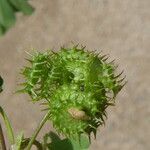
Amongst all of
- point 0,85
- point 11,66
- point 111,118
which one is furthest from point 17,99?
point 0,85

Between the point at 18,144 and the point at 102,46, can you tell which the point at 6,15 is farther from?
the point at 102,46

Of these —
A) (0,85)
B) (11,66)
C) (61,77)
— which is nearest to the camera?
(61,77)

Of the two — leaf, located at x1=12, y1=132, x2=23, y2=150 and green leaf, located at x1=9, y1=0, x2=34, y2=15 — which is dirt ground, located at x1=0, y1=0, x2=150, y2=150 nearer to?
leaf, located at x1=12, y1=132, x2=23, y2=150

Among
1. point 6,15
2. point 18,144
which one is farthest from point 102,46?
point 6,15

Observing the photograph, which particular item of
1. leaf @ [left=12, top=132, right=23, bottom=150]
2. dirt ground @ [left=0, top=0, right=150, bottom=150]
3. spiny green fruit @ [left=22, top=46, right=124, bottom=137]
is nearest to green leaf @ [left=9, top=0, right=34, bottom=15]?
spiny green fruit @ [left=22, top=46, right=124, bottom=137]

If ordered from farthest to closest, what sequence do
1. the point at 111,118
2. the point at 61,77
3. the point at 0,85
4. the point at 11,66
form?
the point at 11,66
the point at 111,118
the point at 0,85
the point at 61,77

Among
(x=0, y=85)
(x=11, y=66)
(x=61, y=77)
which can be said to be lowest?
(x=61, y=77)

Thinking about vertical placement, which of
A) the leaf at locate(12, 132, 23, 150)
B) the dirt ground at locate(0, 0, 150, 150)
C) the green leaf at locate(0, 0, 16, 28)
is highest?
the dirt ground at locate(0, 0, 150, 150)

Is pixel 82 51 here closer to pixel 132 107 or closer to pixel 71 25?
pixel 132 107
